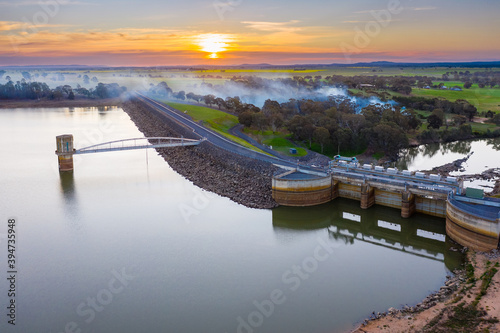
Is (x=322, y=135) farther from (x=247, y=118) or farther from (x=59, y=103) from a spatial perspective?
(x=59, y=103)

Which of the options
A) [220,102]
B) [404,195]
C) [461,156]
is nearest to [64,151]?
[404,195]

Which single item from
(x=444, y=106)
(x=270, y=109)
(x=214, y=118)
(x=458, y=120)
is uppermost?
(x=270, y=109)

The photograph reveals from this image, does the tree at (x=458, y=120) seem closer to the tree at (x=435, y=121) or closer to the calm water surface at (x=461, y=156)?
the tree at (x=435, y=121)

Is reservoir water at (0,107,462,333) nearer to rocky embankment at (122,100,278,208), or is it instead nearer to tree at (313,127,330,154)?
rocky embankment at (122,100,278,208)

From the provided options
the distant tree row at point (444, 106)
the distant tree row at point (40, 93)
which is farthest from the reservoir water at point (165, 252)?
the distant tree row at point (40, 93)

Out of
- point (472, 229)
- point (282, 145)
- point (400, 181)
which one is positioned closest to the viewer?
point (472, 229)

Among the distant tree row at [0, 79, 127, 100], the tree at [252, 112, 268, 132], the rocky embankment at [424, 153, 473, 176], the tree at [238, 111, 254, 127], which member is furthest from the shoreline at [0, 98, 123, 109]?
the rocky embankment at [424, 153, 473, 176]
